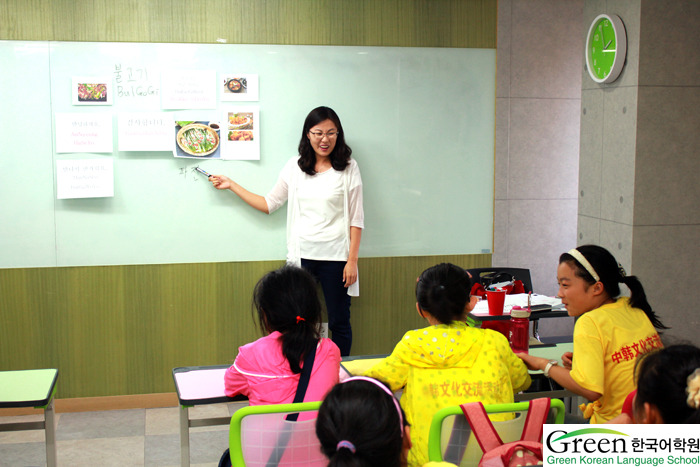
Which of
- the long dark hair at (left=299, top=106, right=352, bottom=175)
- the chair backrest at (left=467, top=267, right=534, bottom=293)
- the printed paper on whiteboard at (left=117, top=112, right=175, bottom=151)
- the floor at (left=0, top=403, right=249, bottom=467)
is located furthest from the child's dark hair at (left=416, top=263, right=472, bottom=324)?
the printed paper on whiteboard at (left=117, top=112, right=175, bottom=151)

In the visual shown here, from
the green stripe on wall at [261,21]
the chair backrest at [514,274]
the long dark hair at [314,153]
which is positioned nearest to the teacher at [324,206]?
the long dark hair at [314,153]

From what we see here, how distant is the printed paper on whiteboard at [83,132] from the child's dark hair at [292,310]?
2148 mm

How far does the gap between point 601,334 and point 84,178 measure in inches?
117

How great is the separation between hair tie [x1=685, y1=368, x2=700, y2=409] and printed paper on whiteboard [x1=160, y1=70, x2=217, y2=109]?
10.5ft

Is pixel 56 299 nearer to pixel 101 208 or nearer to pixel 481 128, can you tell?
pixel 101 208

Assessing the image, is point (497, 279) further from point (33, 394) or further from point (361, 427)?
point (361, 427)

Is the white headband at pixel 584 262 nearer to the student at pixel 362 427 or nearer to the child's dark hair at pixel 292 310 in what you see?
the child's dark hair at pixel 292 310

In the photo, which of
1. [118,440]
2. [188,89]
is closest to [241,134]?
[188,89]

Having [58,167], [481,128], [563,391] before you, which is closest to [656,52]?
[481,128]

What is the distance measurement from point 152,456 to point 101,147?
1718 mm

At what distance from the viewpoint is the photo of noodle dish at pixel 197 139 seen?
4.09 metres

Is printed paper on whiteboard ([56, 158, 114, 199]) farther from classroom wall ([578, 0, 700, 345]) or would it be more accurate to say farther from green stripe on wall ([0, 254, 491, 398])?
classroom wall ([578, 0, 700, 345])

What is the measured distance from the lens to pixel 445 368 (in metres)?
2.14

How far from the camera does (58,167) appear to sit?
Answer: 400 centimetres
